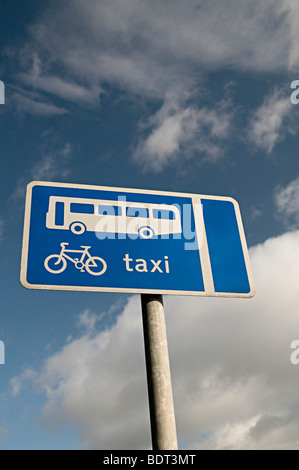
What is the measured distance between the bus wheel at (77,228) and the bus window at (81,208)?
0.38 feet

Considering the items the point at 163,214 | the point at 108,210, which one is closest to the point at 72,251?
the point at 108,210

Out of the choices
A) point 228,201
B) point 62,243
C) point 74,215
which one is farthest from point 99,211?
point 228,201

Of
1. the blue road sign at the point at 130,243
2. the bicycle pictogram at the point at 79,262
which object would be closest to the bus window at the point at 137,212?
the blue road sign at the point at 130,243

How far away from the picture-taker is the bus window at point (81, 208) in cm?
228

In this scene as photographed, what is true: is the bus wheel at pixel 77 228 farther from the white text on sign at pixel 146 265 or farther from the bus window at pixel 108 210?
the white text on sign at pixel 146 265

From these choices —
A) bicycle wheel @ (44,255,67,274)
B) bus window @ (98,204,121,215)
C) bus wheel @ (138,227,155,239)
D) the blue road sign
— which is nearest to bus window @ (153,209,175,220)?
the blue road sign

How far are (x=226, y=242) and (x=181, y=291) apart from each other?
1.81ft

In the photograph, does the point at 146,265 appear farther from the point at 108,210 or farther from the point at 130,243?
the point at 108,210

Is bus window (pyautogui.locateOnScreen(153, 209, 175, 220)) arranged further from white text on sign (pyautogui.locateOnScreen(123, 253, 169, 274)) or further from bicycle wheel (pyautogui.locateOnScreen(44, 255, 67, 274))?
bicycle wheel (pyautogui.locateOnScreen(44, 255, 67, 274))

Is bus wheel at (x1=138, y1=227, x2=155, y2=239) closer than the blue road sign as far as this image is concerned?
No

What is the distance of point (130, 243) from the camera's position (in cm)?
222

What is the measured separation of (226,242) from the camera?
2.39m

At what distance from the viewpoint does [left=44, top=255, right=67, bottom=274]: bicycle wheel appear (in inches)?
78.4

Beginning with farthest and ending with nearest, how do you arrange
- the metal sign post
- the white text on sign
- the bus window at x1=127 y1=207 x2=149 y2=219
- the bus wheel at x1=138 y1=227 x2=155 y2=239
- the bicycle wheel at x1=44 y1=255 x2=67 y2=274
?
the bus window at x1=127 y1=207 x2=149 y2=219
the bus wheel at x1=138 y1=227 x2=155 y2=239
the white text on sign
the bicycle wheel at x1=44 y1=255 x2=67 y2=274
the metal sign post
